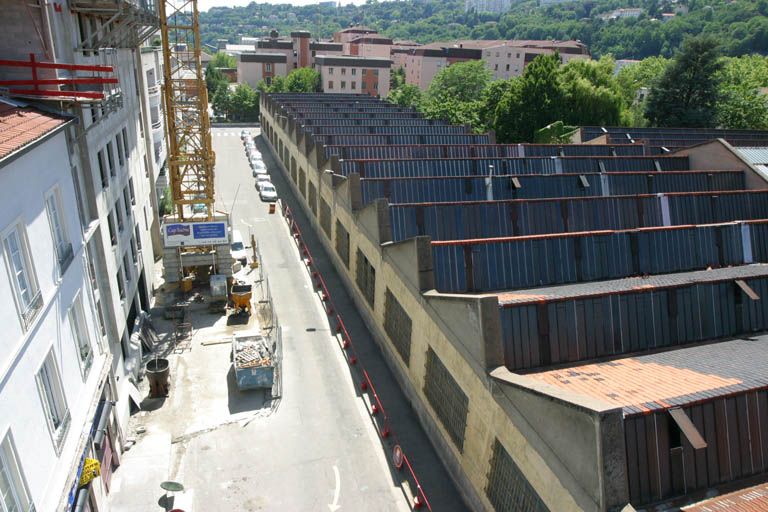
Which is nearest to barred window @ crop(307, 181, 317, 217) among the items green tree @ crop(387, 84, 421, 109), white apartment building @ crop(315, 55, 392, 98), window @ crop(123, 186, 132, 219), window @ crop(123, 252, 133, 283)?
window @ crop(123, 186, 132, 219)

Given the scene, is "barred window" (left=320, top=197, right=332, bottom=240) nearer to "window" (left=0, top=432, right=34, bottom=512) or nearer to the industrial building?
the industrial building

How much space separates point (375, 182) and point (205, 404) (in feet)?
48.1

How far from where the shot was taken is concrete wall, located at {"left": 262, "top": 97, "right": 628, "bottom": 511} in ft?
34.9

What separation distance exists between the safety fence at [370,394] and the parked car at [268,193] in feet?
43.4

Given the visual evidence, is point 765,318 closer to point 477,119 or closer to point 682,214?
point 682,214

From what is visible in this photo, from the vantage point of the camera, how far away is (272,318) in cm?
2802

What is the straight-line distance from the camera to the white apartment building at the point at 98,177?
48.3 feet

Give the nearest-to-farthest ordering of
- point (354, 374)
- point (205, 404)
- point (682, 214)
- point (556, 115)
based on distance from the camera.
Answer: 1. point (205, 404)
2. point (354, 374)
3. point (682, 214)
4. point (556, 115)

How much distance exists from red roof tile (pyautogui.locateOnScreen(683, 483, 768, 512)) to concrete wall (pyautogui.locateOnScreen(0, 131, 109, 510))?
1426 cm

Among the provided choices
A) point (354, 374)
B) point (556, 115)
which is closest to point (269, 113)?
point (556, 115)

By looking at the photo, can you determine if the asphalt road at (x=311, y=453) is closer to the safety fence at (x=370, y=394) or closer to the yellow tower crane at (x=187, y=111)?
the safety fence at (x=370, y=394)

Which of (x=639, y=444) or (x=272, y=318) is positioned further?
(x=272, y=318)

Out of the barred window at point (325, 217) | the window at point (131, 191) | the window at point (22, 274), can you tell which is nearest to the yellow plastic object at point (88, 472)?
the window at point (22, 274)

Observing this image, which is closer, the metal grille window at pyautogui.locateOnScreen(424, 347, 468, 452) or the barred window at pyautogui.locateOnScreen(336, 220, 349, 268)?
the metal grille window at pyautogui.locateOnScreen(424, 347, 468, 452)
